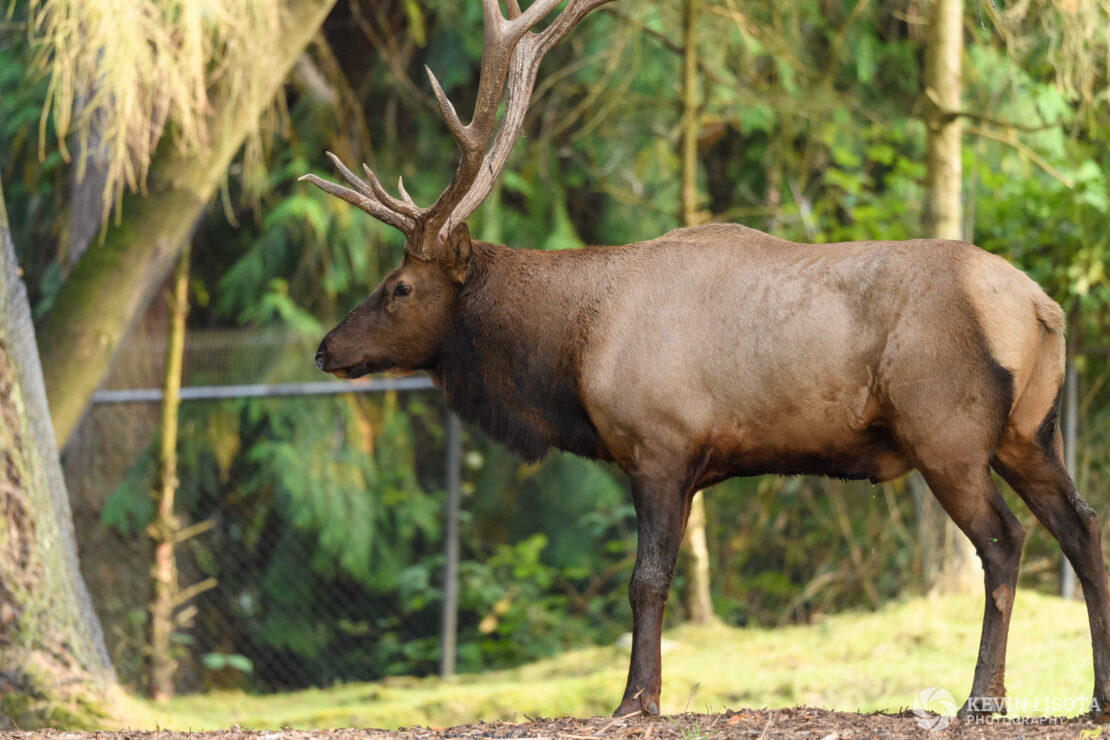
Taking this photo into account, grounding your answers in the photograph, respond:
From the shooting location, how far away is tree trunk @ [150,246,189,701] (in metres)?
7.80

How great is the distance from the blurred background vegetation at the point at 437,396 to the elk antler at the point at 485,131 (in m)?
3.28

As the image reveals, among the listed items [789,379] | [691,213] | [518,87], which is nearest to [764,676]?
[789,379]

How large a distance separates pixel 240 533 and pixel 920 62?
22.5ft

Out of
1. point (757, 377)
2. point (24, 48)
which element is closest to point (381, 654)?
point (24, 48)

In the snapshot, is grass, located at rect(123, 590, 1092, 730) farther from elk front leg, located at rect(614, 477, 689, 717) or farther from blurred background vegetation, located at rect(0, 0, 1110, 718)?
elk front leg, located at rect(614, 477, 689, 717)

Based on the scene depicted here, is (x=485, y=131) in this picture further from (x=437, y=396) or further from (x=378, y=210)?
(x=437, y=396)

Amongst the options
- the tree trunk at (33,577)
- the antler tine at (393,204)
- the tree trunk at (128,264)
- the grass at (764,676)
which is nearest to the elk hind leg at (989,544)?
the grass at (764,676)

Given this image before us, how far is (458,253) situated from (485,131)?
479 millimetres

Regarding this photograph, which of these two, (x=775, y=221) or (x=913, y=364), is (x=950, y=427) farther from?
(x=775, y=221)

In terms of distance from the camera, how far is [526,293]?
458 cm

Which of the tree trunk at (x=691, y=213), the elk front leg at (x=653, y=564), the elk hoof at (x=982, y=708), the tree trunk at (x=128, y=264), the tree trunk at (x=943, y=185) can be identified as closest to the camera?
the elk hoof at (x=982, y=708)

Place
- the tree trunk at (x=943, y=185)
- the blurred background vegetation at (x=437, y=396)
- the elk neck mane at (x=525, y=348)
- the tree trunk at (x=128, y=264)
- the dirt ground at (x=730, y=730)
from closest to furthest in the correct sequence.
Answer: the dirt ground at (x=730, y=730) < the elk neck mane at (x=525, y=348) < the tree trunk at (x=128, y=264) < the tree trunk at (x=943, y=185) < the blurred background vegetation at (x=437, y=396)

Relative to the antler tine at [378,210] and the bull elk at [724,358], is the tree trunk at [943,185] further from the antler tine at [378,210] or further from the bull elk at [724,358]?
the antler tine at [378,210]

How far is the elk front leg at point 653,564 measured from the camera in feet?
13.1
